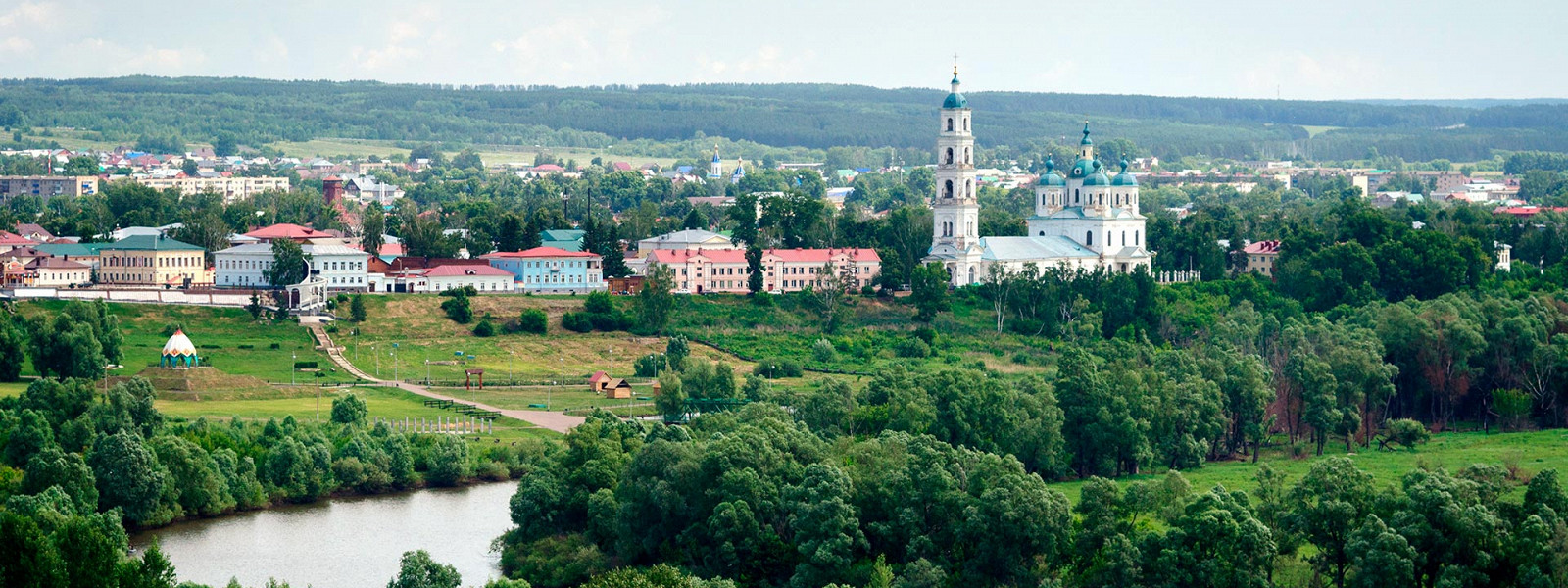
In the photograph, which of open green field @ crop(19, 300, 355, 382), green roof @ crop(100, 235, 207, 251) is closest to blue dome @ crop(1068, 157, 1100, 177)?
open green field @ crop(19, 300, 355, 382)

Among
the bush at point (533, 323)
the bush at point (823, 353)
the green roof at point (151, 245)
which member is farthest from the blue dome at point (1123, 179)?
the green roof at point (151, 245)

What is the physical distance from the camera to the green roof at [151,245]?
8406 centimetres

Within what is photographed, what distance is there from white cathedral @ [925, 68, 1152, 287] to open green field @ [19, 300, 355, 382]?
24659 millimetres

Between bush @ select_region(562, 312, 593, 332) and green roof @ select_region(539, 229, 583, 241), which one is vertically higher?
green roof @ select_region(539, 229, 583, 241)

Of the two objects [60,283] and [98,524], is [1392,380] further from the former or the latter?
[60,283]

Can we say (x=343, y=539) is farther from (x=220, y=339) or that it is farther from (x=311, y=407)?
(x=220, y=339)

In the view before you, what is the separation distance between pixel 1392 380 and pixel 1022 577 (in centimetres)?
2731

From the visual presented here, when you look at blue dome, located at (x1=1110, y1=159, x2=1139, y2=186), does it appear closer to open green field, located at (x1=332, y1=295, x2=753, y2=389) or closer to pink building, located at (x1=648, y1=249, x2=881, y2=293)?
pink building, located at (x1=648, y1=249, x2=881, y2=293)

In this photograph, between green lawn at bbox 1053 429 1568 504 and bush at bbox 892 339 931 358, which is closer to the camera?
green lawn at bbox 1053 429 1568 504

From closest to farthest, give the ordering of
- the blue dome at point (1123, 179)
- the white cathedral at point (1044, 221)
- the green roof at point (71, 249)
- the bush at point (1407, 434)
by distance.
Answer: the bush at point (1407, 434), the green roof at point (71, 249), the white cathedral at point (1044, 221), the blue dome at point (1123, 179)

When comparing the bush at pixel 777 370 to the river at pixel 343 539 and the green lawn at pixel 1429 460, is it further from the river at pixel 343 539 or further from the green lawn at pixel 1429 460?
the green lawn at pixel 1429 460

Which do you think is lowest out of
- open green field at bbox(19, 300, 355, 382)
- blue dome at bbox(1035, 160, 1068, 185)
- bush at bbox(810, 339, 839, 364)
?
bush at bbox(810, 339, 839, 364)

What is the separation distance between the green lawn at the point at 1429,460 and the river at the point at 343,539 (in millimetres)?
12680

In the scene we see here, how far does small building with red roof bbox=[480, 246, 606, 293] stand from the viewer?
274ft
